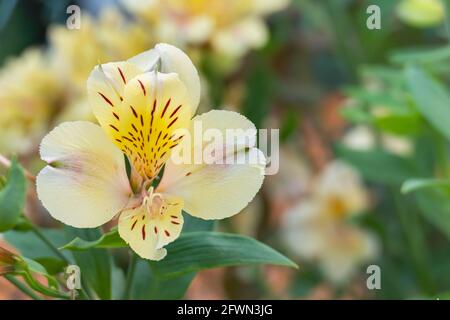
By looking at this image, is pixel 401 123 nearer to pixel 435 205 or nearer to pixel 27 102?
pixel 435 205

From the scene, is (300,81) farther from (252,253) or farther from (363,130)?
(252,253)

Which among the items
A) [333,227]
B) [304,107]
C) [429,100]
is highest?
[304,107]

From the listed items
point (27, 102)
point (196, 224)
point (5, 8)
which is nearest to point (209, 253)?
point (196, 224)

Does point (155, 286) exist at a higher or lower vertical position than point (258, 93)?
lower

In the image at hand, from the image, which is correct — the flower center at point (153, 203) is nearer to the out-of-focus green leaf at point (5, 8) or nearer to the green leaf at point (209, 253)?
the green leaf at point (209, 253)

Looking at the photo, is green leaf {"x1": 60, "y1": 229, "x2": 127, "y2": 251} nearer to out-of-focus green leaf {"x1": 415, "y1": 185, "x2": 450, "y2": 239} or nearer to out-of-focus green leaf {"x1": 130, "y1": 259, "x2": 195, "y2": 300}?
out-of-focus green leaf {"x1": 130, "y1": 259, "x2": 195, "y2": 300}

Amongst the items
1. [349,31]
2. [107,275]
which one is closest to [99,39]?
[349,31]

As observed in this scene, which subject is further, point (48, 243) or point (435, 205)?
point (435, 205)

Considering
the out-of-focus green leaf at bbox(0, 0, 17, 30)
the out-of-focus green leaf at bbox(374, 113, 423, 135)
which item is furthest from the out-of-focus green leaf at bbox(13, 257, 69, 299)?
the out-of-focus green leaf at bbox(374, 113, 423, 135)
